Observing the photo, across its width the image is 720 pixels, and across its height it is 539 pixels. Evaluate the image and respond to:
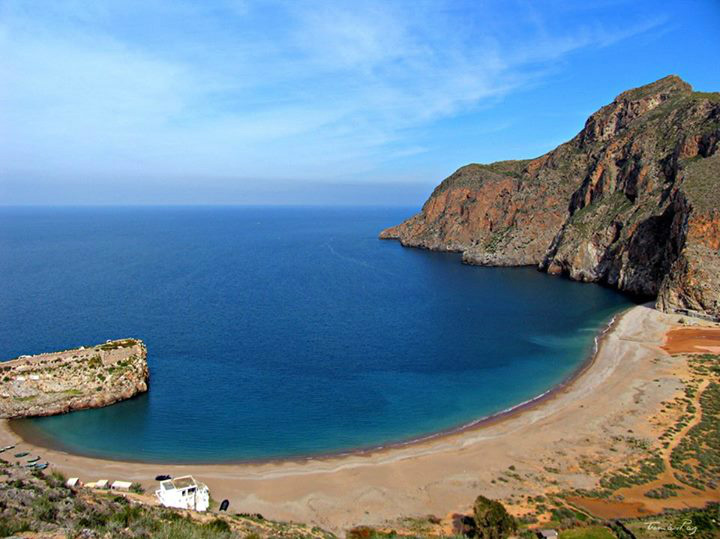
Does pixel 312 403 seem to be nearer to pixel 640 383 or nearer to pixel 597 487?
pixel 597 487

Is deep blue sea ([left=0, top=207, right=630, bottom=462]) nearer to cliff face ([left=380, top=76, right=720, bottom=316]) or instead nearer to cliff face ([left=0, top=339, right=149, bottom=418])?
cliff face ([left=0, top=339, right=149, bottom=418])

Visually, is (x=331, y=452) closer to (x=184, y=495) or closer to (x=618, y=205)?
(x=184, y=495)

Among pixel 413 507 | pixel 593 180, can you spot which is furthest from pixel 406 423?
pixel 593 180

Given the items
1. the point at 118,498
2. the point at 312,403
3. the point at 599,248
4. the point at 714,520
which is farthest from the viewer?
the point at 599,248

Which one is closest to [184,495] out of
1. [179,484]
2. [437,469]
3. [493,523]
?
[179,484]

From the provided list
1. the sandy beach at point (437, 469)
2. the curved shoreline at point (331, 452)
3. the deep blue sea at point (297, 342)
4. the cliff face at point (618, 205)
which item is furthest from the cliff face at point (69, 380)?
the cliff face at point (618, 205)

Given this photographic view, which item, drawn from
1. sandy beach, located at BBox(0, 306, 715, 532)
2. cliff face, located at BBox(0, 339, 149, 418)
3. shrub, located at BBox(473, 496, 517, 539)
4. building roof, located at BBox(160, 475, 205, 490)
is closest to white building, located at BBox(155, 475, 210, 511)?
building roof, located at BBox(160, 475, 205, 490)
